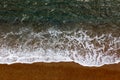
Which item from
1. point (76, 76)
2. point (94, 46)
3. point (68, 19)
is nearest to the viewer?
point (76, 76)

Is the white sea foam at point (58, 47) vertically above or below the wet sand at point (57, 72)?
above

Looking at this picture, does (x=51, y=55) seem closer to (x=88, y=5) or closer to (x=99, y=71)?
(x=99, y=71)

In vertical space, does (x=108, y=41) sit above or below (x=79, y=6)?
below

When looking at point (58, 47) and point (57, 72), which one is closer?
point (57, 72)

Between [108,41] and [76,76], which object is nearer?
[76,76]

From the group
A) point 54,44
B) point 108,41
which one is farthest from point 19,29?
point 108,41
